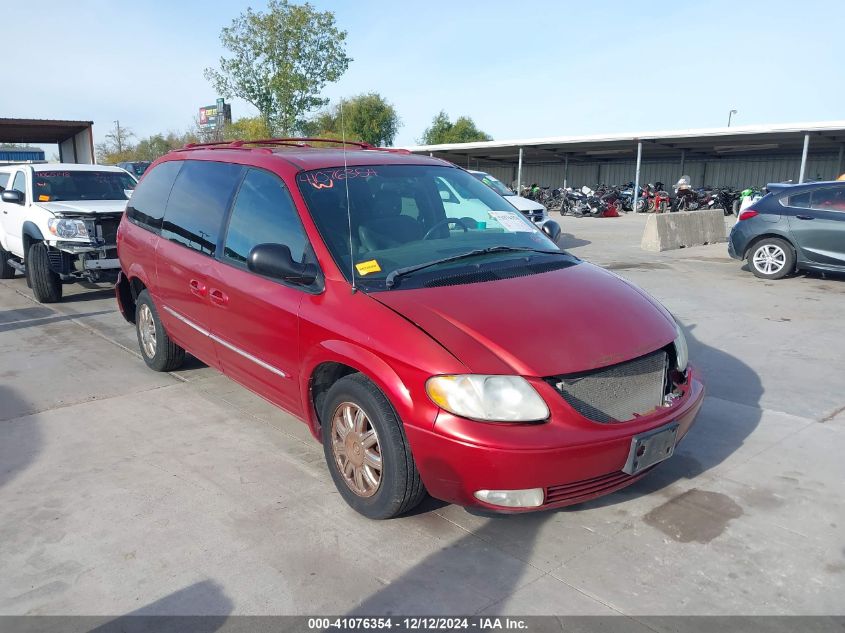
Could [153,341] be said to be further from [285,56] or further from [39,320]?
[285,56]

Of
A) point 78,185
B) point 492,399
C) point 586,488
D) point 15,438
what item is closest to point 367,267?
point 492,399

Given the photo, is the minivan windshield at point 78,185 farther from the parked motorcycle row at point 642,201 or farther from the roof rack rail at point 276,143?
the parked motorcycle row at point 642,201

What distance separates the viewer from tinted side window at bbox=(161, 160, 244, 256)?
Answer: 4.37 metres

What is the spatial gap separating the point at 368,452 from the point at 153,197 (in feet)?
11.0

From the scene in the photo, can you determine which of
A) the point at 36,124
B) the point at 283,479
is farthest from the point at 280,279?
the point at 36,124

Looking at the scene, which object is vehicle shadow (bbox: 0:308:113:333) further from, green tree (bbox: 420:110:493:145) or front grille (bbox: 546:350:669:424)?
green tree (bbox: 420:110:493:145)

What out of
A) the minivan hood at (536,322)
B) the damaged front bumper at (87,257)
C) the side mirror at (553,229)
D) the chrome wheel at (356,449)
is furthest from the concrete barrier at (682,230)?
the chrome wheel at (356,449)

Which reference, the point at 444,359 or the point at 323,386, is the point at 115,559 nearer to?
the point at 323,386

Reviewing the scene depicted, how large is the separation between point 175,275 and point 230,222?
850 mm

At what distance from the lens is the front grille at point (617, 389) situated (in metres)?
2.93

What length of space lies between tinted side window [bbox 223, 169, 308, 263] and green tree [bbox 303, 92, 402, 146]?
33.4 ft

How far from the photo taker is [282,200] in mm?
3838

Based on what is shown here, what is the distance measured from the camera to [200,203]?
4648 mm

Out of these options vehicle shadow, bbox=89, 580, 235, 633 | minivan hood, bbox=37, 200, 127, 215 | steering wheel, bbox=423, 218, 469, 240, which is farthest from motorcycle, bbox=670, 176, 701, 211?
vehicle shadow, bbox=89, 580, 235, 633
